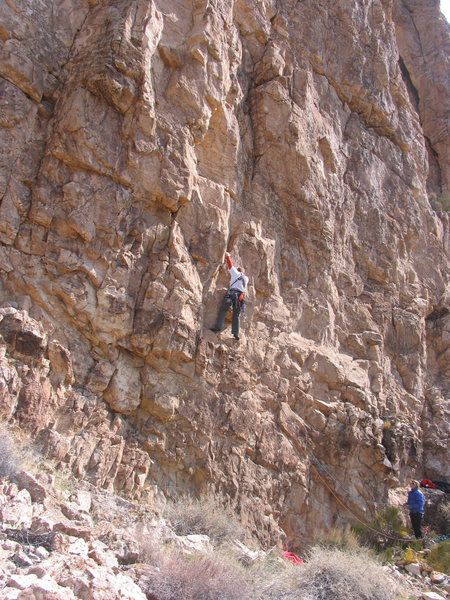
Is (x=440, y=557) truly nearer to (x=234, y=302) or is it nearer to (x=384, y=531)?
(x=384, y=531)

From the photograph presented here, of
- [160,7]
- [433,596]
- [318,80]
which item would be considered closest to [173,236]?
[160,7]

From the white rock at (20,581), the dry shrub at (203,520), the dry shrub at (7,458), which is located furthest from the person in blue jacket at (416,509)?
the white rock at (20,581)

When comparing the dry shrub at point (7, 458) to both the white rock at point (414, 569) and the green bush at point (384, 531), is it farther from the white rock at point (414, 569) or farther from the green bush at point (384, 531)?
the green bush at point (384, 531)

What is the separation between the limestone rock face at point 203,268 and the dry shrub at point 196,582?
2362mm

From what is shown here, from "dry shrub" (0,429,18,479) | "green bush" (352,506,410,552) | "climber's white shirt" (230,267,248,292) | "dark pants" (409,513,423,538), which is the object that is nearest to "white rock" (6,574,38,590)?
"dry shrub" (0,429,18,479)

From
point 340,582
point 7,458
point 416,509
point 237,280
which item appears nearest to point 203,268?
point 237,280

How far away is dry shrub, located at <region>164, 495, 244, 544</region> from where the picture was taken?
656 centimetres

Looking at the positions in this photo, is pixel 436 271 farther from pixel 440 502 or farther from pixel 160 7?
pixel 160 7

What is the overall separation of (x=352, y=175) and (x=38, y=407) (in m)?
9.98

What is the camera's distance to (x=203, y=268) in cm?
871

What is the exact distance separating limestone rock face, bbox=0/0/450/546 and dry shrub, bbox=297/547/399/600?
7.94ft

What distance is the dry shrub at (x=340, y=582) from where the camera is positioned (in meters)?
5.25

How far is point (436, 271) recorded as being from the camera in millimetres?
14484

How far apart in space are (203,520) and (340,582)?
2.08 meters
